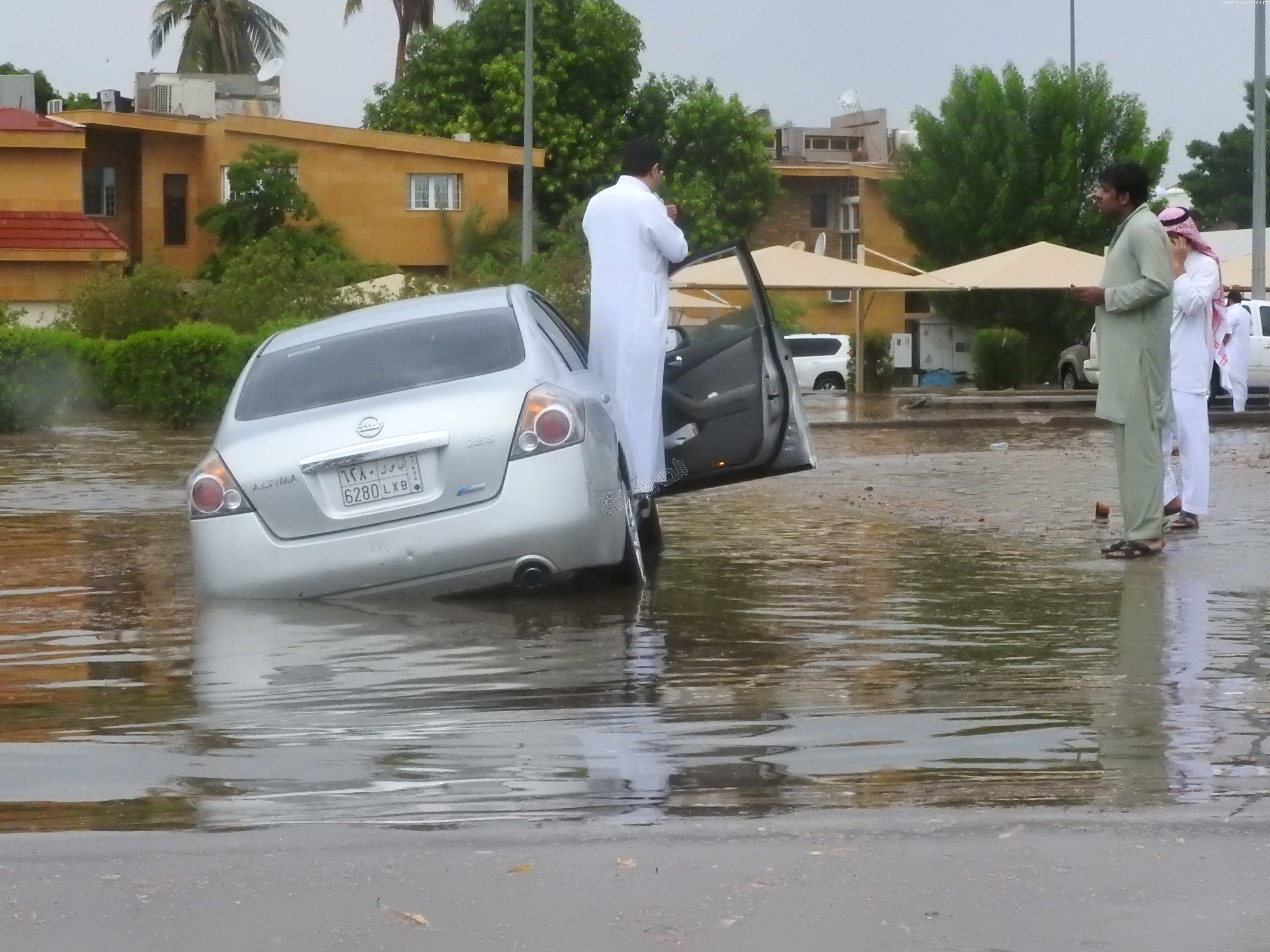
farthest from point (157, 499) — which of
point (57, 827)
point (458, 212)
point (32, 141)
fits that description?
point (458, 212)

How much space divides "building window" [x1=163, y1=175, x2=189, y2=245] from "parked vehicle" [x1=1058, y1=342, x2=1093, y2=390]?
846 inches

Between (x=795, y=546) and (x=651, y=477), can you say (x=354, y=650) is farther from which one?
(x=795, y=546)

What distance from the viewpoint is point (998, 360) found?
145 ft

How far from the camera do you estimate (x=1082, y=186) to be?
5272 cm

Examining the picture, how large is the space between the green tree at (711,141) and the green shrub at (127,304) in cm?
2765

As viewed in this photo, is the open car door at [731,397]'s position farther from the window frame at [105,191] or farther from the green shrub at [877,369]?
the window frame at [105,191]

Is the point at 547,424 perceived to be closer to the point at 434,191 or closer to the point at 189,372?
the point at 189,372

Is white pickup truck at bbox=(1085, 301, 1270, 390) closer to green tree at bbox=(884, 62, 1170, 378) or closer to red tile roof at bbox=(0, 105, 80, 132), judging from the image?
green tree at bbox=(884, 62, 1170, 378)

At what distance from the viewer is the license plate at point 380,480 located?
7777 millimetres

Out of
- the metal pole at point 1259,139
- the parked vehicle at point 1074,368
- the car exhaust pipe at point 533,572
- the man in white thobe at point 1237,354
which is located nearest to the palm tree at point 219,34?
the parked vehicle at point 1074,368

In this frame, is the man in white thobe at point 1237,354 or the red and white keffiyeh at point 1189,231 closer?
the red and white keffiyeh at point 1189,231

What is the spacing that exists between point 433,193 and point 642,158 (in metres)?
42.7

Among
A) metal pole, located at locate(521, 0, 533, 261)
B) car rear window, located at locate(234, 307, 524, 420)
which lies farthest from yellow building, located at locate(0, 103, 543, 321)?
car rear window, located at locate(234, 307, 524, 420)

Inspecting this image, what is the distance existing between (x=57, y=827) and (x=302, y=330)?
492cm
